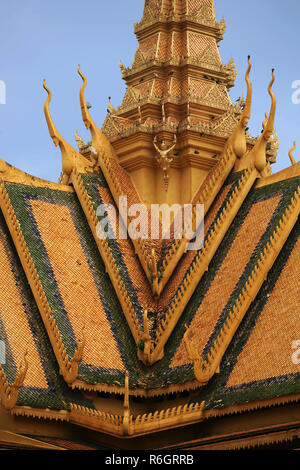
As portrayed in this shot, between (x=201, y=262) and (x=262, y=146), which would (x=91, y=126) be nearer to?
(x=262, y=146)

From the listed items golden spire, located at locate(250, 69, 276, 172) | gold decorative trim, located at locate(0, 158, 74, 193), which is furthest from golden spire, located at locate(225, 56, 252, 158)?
gold decorative trim, located at locate(0, 158, 74, 193)

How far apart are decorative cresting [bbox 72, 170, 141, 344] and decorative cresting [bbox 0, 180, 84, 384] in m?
1.79

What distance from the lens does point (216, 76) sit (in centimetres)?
3288

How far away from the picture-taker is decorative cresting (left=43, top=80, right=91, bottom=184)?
99.6 feet

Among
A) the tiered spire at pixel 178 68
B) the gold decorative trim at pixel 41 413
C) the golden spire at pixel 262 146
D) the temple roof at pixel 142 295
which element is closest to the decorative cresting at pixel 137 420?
the temple roof at pixel 142 295

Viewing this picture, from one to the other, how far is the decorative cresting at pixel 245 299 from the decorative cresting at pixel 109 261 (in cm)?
138

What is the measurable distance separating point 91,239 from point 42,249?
1.46 m

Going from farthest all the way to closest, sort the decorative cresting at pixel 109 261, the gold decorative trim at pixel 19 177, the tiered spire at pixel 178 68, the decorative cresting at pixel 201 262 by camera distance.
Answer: the tiered spire at pixel 178 68 < the gold decorative trim at pixel 19 177 < the decorative cresting at pixel 109 261 < the decorative cresting at pixel 201 262

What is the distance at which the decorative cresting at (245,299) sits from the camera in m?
25.4

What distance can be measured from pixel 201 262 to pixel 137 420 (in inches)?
167

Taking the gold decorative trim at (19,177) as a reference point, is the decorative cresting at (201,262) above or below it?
below

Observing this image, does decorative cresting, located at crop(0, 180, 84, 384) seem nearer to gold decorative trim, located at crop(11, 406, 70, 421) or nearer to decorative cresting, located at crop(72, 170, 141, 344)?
gold decorative trim, located at crop(11, 406, 70, 421)
